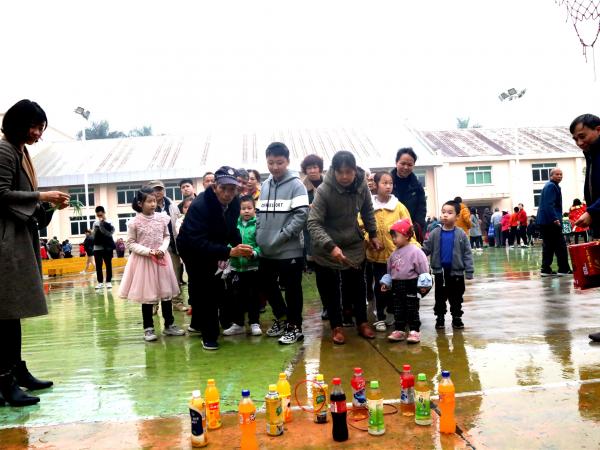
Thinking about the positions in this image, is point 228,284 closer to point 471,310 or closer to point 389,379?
point 389,379

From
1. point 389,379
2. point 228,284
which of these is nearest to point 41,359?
point 228,284

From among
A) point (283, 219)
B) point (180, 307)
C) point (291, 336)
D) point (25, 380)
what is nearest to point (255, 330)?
point (291, 336)

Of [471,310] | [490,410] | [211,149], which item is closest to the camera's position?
[490,410]

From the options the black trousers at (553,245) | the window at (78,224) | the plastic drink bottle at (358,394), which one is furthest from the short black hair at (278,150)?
the window at (78,224)

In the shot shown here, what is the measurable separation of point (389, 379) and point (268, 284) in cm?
227

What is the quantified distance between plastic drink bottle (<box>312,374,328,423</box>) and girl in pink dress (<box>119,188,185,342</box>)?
117 inches

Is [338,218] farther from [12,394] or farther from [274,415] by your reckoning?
[12,394]

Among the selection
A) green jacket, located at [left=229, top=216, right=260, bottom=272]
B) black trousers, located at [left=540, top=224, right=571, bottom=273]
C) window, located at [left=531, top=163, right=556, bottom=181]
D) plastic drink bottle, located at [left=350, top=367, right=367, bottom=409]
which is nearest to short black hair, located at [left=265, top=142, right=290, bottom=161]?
green jacket, located at [left=229, top=216, right=260, bottom=272]

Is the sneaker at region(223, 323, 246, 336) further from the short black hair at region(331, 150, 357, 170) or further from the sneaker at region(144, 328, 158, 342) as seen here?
the short black hair at region(331, 150, 357, 170)

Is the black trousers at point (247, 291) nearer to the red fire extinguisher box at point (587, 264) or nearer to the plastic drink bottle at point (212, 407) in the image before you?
the plastic drink bottle at point (212, 407)

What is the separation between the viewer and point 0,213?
12.0ft

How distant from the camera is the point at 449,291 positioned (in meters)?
5.39

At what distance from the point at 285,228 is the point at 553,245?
627 centimetres

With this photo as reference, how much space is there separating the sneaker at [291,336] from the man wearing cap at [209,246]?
643 millimetres
